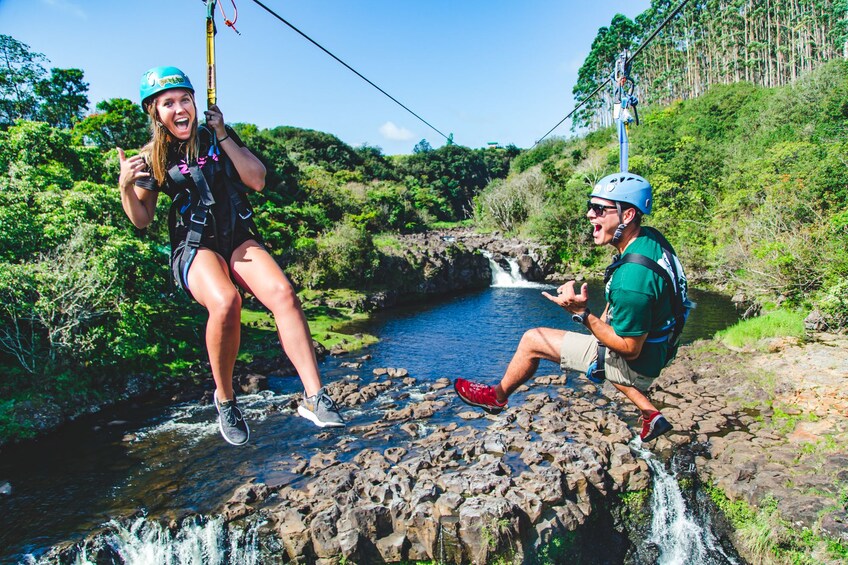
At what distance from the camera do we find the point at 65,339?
1647 cm

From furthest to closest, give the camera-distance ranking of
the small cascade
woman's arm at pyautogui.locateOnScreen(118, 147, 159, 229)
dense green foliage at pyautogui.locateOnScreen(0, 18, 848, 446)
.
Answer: the small cascade, dense green foliage at pyautogui.locateOnScreen(0, 18, 848, 446), woman's arm at pyautogui.locateOnScreen(118, 147, 159, 229)

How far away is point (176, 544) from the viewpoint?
11.3 meters

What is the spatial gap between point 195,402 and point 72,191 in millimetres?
8056

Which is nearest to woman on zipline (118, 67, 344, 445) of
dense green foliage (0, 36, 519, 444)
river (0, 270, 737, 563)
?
river (0, 270, 737, 563)

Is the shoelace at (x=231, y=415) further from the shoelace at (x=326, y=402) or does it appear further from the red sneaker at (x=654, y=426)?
the red sneaker at (x=654, y=426)

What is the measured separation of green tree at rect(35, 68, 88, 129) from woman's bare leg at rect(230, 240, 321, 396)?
128 feet

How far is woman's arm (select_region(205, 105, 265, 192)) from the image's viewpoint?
13.4 feet

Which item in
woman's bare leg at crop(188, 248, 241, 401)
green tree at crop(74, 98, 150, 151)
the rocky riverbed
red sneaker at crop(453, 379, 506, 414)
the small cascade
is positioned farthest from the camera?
the small cascade

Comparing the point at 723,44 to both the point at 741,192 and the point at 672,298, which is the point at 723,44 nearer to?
the point at 741,192

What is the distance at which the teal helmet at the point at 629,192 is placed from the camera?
471cm

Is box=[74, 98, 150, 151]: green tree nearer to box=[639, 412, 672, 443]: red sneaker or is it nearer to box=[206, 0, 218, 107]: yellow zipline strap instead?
box=[206, 0, 218, 107]: yellow zipline strap

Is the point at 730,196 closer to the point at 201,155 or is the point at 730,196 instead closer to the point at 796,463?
the point at 796,463

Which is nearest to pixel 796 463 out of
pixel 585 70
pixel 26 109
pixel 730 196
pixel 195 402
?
pixel 195 402

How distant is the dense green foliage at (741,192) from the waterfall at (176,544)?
66.3 ft
